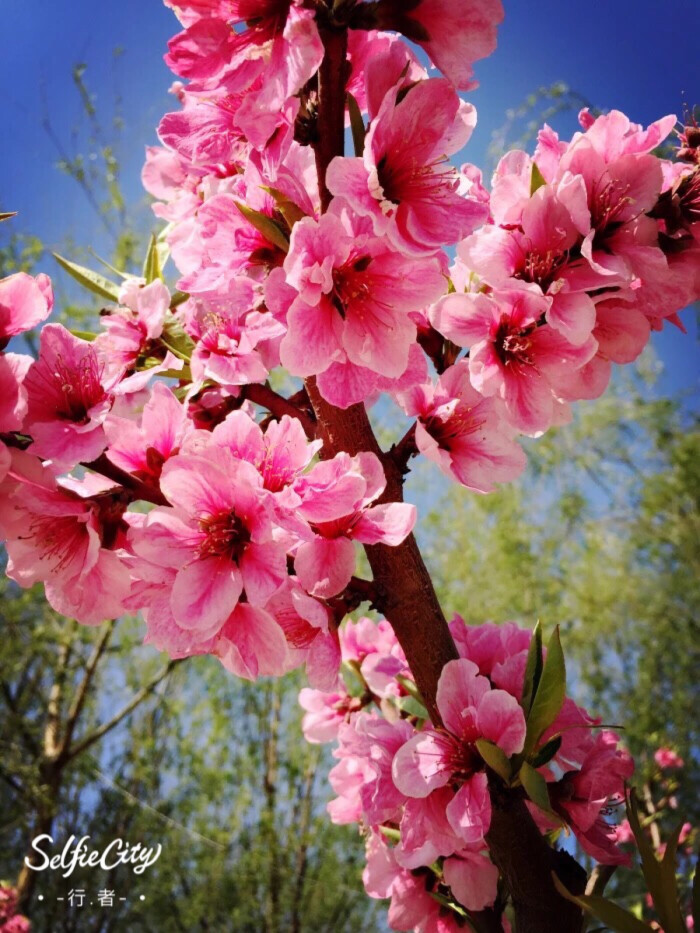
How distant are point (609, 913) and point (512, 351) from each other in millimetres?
311

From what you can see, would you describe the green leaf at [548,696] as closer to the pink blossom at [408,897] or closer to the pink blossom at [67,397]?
the pink blossom at [408,897]

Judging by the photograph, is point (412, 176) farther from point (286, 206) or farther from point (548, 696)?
point (548, 696)

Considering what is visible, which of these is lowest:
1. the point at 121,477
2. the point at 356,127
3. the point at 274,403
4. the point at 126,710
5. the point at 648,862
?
the point at 126,710

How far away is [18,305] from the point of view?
396 mm

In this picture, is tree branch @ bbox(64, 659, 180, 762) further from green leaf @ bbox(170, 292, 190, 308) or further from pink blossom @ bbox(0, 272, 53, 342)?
pink blossom @ bbox(0, 272, 53, 342)

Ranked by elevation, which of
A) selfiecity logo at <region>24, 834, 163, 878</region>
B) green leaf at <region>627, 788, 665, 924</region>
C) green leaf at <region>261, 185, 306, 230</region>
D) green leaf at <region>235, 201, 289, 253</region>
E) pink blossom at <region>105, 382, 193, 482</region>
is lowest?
selfiecity logo at <region>24, 834, 163, 878</region>

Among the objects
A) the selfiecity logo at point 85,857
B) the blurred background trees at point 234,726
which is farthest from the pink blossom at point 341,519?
the blurred background trees at point 234,726

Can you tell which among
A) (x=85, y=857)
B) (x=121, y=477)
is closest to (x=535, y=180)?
(x=121, y=477)

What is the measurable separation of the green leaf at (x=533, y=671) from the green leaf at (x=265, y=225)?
272 mm

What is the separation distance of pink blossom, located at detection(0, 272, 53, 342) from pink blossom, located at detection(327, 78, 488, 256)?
6.2 inches

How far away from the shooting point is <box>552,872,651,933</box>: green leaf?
0.42 m

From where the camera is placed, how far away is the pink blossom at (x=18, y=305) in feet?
1.29

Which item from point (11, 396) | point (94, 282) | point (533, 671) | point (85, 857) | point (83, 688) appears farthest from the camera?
point (83, 688)

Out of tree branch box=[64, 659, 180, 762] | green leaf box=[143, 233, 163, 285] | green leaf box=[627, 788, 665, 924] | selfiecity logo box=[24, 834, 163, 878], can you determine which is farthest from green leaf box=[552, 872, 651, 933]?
tree branch box=[64, 659, 180, 762]
